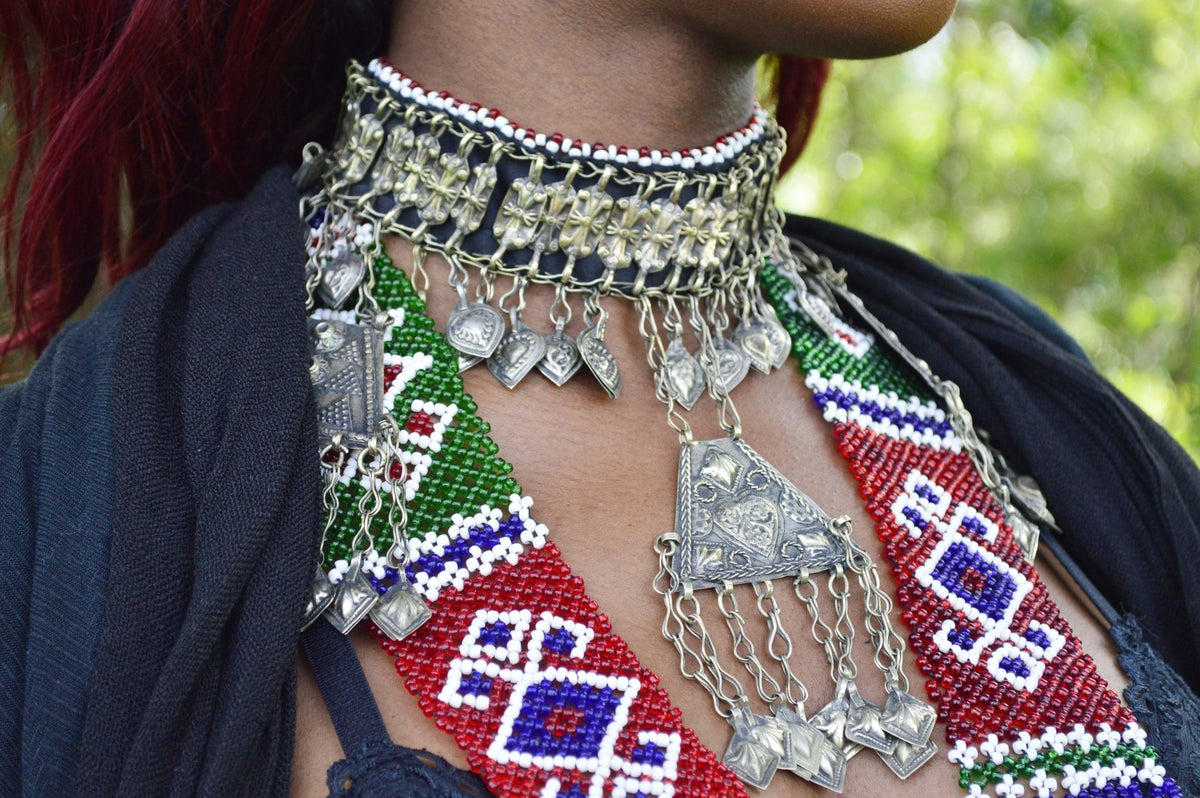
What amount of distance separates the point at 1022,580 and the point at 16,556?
3.87 feet

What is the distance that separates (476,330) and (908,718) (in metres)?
0.67

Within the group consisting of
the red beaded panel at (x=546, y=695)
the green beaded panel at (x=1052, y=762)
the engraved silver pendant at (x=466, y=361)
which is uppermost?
the engraved silver pendant at (x=466, y=361)

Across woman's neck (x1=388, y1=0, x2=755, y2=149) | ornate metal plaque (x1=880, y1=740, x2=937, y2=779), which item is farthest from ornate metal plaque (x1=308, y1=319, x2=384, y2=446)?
ornate metal plaque (x1=880, y1=740, x2=937, y2=779)

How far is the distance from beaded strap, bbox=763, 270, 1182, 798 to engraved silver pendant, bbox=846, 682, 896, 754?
0.09m

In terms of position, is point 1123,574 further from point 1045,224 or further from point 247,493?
point 1045,224

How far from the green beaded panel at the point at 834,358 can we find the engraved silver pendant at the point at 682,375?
0.19 m

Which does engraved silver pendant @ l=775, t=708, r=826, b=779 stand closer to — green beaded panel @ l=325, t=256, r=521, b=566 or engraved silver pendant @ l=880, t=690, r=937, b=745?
engraved silver pendant @ l=880, t=690, r=937, b=745

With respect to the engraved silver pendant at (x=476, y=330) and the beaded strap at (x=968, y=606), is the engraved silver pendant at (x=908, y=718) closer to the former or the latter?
the beaded strap at (x=968, y=606)

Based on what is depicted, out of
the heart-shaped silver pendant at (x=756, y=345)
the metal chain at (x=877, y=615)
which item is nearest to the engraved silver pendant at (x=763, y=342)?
the heart-shaped silver pendant at (x=756, y=345)

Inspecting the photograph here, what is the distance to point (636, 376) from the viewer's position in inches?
57.8

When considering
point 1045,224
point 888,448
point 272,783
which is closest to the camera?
point 272,783

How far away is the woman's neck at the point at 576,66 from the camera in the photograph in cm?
140

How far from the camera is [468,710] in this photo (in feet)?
3.80

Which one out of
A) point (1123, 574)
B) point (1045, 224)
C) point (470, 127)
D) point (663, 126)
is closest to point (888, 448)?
point (1123, 574)
